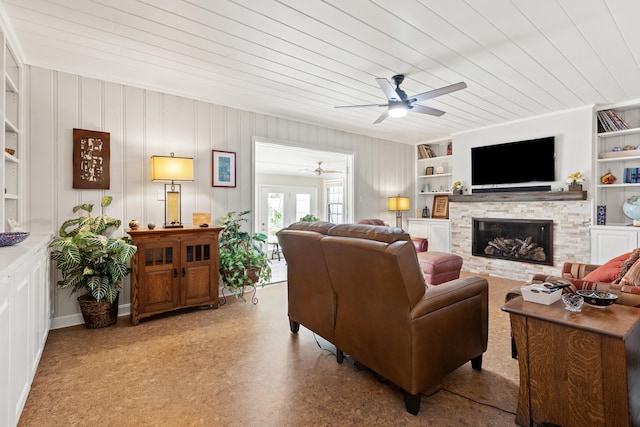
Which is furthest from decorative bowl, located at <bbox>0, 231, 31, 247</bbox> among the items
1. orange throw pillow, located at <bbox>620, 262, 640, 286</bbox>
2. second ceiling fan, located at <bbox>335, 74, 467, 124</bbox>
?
orange throw pillow, located at <bbox>620, 262, 640, 286</bbox>

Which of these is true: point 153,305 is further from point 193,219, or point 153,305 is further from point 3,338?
point 3,338

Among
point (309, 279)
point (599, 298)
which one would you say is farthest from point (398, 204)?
point (599, 298)

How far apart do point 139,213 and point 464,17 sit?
11.4ft

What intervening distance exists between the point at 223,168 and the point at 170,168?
81cm

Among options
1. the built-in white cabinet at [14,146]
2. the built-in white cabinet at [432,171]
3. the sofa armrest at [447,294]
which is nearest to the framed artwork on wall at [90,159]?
the built-in white cabinet at [14,146]

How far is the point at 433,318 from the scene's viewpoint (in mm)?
1774

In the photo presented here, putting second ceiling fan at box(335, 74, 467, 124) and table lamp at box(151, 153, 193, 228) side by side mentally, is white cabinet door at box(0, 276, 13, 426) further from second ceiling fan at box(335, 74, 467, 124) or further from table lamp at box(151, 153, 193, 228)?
second ceiling fan at box(335, 74, 467, 124)

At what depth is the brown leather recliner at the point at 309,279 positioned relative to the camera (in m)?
2.27

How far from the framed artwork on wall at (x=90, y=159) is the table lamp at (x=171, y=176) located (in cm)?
48

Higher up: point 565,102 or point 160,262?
point 565,102

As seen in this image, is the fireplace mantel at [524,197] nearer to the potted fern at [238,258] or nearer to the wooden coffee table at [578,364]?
the wooden coffee table at [578,364]

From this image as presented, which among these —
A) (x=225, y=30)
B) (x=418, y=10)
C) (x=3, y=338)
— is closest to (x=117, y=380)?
(x=3, y=338)

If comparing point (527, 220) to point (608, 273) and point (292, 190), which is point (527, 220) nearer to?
point (608, 273)

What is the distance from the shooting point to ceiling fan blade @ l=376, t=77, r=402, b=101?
2660 millimetres
